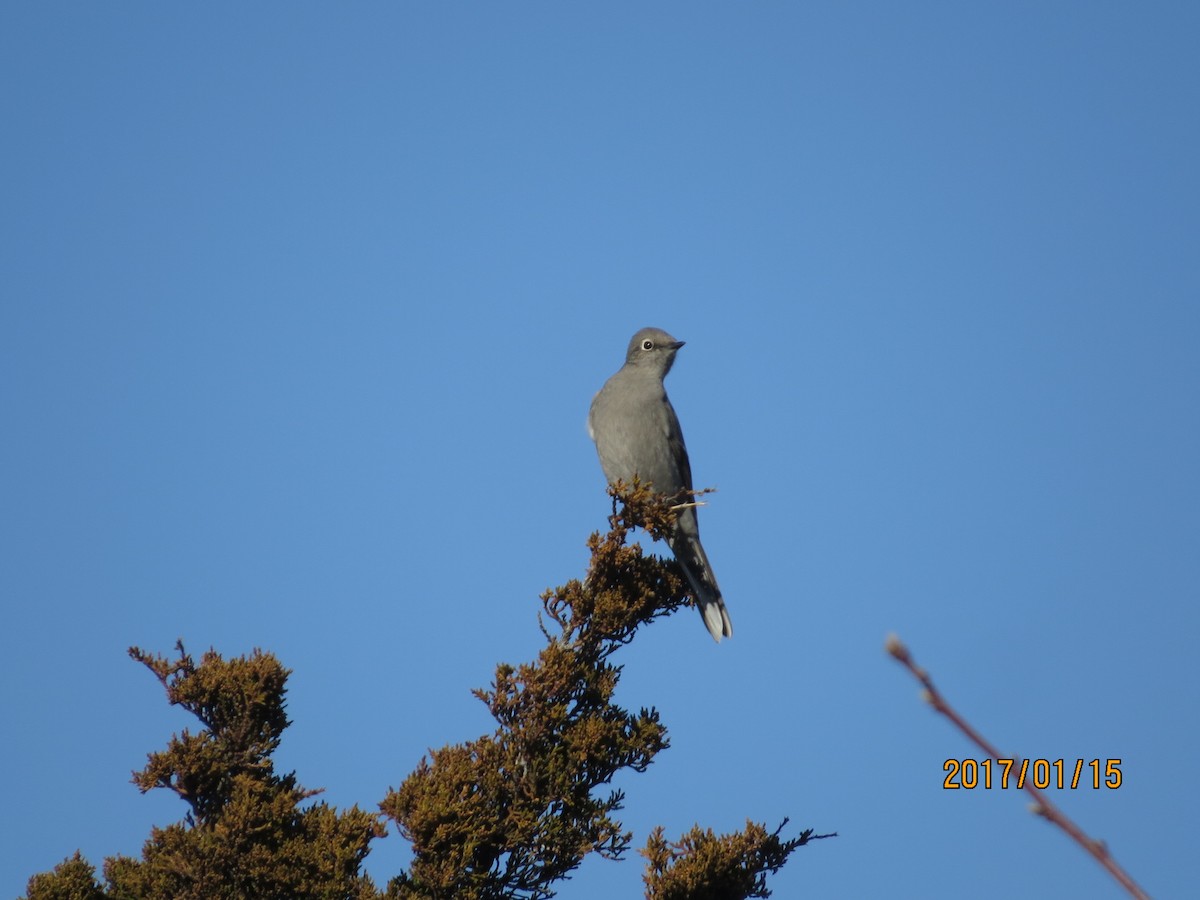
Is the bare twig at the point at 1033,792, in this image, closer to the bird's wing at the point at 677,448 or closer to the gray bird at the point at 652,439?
the gray bird at the point at 652,439

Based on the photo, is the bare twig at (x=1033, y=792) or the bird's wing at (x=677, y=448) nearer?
the bare twig at (x=1033, y=792)

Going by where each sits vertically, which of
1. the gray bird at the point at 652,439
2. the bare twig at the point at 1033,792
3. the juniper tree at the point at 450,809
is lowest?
the bare twig at the point at 1033,792

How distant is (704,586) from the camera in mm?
9852

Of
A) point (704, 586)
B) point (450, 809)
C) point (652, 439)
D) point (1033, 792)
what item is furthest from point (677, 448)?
point (1033, 792)

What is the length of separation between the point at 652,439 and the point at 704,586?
1.58m

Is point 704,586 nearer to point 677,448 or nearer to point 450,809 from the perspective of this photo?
point 677,448

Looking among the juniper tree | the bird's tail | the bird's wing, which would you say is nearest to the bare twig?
the juniper tree

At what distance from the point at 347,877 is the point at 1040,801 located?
476cm

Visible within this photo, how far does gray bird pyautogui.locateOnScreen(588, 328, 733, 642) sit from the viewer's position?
390 inches

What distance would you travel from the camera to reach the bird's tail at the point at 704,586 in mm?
9602

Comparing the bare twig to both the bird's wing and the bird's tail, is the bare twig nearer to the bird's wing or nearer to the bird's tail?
the bird's tail

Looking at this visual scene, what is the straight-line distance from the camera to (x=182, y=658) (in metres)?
6.18

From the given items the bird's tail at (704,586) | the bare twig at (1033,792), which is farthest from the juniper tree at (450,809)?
the bare twig at (1033,792)

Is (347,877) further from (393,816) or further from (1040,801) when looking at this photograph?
(1040,801)
